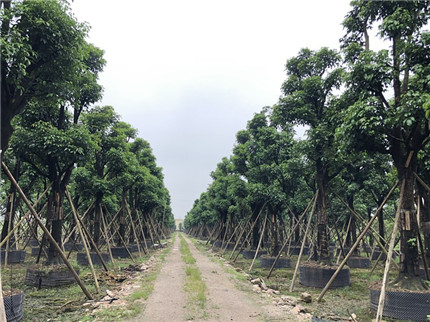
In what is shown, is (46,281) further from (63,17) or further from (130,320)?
(63,17)

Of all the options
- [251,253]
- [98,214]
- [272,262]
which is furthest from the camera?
[251,253]

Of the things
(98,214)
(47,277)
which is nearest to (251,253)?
(98,214)

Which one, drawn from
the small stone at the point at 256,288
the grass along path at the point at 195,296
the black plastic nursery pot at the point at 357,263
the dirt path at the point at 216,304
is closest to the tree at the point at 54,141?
the dirt path at the point at 216,304

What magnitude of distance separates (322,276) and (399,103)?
784cm

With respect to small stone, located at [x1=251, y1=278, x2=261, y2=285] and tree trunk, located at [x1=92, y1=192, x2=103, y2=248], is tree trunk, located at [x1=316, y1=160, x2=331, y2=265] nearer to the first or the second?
small stone, located at [x1=251, y1=278, x2=261, y2=285]

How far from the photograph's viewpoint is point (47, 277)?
11734 millimetres

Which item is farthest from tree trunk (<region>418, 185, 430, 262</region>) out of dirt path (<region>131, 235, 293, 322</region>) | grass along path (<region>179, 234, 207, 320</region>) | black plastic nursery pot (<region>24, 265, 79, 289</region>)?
black plastic nursery pot (<region>24, 265, 79, 289</region>)

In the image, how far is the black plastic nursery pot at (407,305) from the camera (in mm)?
7867

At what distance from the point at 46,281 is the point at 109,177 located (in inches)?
357

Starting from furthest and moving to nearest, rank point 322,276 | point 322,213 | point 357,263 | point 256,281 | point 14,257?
point 357,263 → point 14,257 → point 322,213 → point 256,281 → point 322,276

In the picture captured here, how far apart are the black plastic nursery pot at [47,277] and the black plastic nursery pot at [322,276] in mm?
10373

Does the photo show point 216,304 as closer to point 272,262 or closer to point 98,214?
point 272,262

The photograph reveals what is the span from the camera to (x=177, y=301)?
1002 cm

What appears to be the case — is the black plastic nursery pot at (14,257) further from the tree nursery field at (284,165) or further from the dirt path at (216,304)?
the dirt path at (216,304)
